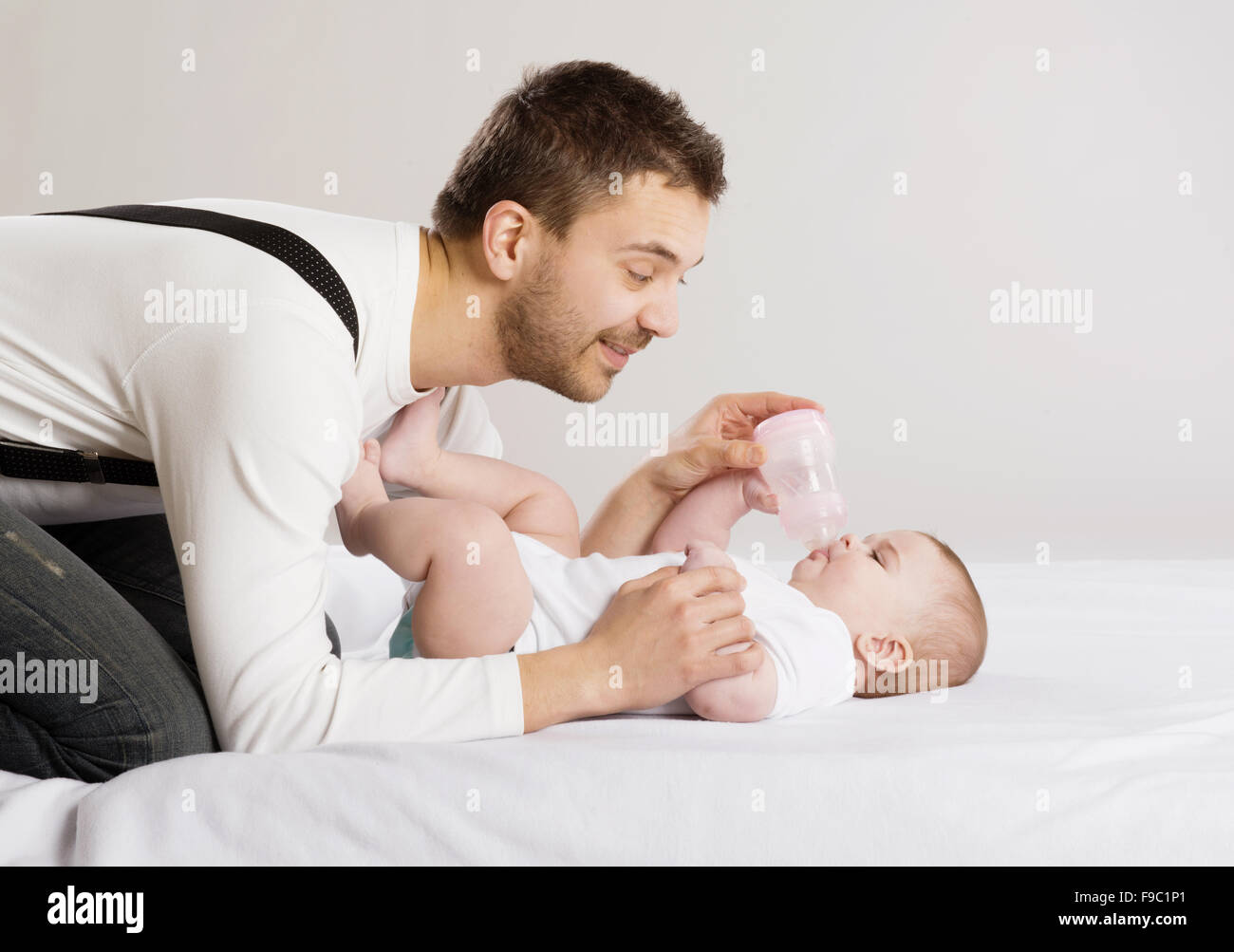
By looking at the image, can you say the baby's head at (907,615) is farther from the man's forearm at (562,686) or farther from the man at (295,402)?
the man's forearm at (562,686)

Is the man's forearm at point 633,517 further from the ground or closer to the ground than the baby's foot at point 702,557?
further from the ground

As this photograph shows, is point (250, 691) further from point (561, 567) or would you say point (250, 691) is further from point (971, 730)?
point (971, 730)

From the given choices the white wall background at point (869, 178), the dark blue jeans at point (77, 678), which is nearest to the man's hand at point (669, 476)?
the dark blue jeans at point (77, 678)

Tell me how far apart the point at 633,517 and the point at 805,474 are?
370 millimetres

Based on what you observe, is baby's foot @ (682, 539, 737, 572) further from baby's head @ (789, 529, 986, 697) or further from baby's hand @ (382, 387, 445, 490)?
baby's hand @ (382, 387, 445, 490)

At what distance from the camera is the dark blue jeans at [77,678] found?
1382mm

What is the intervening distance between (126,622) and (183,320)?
0.38 metres

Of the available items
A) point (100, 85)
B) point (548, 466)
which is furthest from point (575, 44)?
point (100, 85)

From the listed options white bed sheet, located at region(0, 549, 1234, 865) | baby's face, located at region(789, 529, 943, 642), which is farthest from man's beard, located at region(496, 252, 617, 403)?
white bed sheet, located at region(0, 549, 1234, 865)

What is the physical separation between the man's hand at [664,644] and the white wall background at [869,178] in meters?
2.45

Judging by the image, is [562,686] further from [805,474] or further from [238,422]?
[805,474]

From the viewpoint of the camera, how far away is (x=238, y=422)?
4.37 feet

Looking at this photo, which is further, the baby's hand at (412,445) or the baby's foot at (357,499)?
the baby's hand at (412,445)

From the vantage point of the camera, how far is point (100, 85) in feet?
13.8
